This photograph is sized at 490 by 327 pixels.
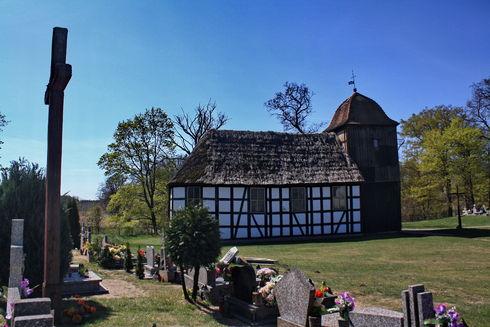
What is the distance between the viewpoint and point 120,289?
40.8 feet

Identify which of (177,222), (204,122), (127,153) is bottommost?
Result: (177,222)

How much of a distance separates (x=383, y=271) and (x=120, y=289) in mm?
7987

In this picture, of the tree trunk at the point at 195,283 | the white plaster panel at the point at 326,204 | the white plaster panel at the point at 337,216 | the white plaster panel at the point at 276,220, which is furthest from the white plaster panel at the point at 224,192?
the tree trunk at the point at 195,283

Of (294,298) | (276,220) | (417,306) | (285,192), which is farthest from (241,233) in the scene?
(417,306)

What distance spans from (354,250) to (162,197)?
19.4 m

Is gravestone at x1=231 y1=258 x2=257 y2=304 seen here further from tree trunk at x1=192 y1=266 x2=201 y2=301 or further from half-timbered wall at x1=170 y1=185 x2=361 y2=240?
half-timbered wall at x1=170 y1=185 x2=361 y2=240

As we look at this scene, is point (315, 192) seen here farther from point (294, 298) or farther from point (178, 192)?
point (294, 298)

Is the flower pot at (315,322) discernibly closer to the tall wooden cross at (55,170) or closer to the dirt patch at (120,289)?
the tall wooden cross at (55,170)

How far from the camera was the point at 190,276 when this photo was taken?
1274 centimetres

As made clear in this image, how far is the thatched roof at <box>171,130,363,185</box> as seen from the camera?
25.4 m

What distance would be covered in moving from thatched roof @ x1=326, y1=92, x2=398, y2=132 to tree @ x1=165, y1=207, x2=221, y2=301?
65.7ft

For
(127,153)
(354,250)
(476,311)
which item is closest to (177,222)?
(476,311)

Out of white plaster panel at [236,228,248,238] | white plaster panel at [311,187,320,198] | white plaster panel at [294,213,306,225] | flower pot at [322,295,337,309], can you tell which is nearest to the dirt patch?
flower pot at [322,295,337,309]

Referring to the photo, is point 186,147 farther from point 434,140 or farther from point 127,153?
point 434,140
